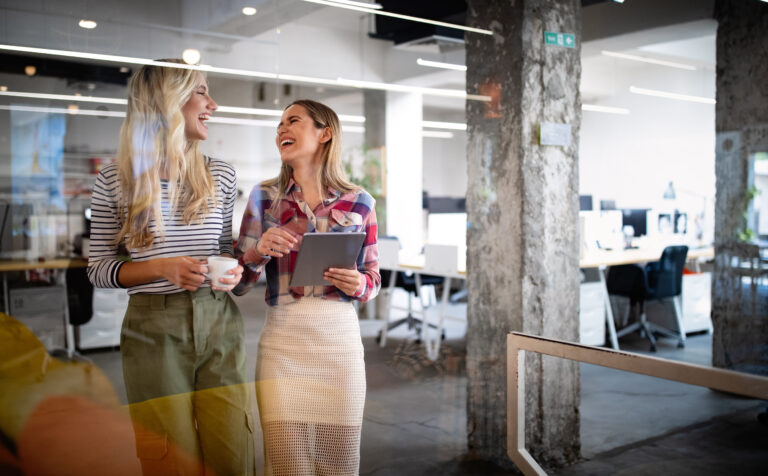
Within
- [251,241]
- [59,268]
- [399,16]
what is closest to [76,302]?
[59,268]

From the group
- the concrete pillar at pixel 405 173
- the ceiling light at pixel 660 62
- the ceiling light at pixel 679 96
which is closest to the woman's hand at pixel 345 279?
the concrete pillar at pixel 405 173

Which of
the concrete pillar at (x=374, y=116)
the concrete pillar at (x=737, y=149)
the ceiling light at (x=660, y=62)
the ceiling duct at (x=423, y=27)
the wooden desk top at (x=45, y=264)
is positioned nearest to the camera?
the wooden desk top at (x=45, y=264)

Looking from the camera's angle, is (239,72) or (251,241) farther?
(239,72)

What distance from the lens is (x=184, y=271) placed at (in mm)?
1756

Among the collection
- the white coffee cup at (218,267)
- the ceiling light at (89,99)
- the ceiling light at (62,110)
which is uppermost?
the ceiling light at (89,99)

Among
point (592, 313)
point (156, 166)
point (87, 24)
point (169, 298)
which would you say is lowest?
point (592, 313)

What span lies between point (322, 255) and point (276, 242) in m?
0.16

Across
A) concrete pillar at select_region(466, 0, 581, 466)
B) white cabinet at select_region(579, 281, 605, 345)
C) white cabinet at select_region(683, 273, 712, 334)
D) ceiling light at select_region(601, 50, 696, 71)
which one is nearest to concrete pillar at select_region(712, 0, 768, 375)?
white cabinet at select_region(683, 273, 712, 334)

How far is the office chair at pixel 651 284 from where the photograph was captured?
179 inches

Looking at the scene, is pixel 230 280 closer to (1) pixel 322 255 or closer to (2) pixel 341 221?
(1) pixel 322 255

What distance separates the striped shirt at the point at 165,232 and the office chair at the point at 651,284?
3381mm

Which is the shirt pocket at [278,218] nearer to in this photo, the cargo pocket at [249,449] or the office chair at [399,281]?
the cargo pocket at [249,449]

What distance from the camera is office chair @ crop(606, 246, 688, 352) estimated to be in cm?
454

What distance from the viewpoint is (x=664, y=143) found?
438cm
